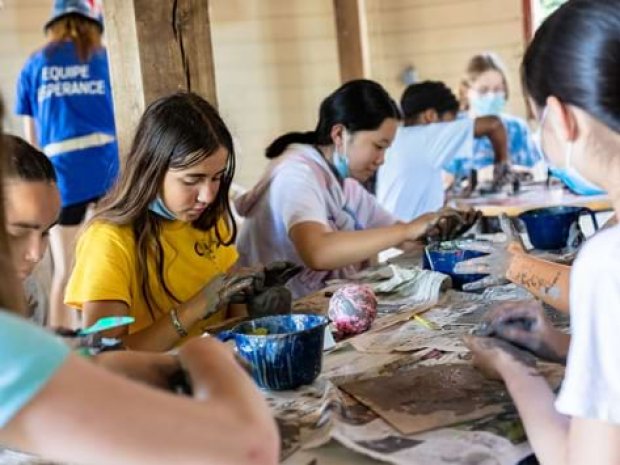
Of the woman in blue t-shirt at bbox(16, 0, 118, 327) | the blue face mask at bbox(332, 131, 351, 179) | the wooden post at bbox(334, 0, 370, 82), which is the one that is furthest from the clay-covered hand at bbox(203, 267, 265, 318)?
the wooden post at bbox(334, 0, 370, 82)

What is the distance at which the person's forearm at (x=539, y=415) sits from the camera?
0.97 meters

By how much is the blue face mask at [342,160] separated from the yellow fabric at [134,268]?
1.95 ft

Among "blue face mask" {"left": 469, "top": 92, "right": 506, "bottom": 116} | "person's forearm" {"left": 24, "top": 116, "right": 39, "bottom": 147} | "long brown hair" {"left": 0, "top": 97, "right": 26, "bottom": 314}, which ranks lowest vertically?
"long brown hair" {"left": 0, "top": 97, "right": 26, "bottom": 314}

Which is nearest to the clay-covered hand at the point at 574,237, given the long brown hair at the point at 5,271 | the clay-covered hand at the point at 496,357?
the clay-covered hand at the point at 496,357

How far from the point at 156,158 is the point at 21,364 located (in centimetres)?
115

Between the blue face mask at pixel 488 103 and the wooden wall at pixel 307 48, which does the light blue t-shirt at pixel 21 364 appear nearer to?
the wooden wall at pixel 307 48

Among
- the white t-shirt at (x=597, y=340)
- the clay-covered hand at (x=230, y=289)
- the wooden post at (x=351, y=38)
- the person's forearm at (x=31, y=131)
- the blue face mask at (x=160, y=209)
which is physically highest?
the wooden post at (x=351, y=38)

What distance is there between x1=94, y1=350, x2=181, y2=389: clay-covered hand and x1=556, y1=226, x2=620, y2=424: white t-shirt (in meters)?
0.44

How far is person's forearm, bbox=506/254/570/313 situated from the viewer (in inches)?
58.0

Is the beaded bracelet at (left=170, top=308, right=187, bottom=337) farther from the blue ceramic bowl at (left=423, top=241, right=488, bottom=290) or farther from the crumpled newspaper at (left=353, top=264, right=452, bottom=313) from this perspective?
the blue ceramic bowl at (left=423, top=241, right=488, bottom=290)

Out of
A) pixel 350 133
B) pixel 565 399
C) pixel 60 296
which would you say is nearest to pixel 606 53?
pixel 565 399

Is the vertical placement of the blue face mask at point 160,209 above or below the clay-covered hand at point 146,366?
above

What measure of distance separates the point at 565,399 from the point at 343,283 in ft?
3.77

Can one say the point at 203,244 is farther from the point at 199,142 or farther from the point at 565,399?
the point at 565,399
